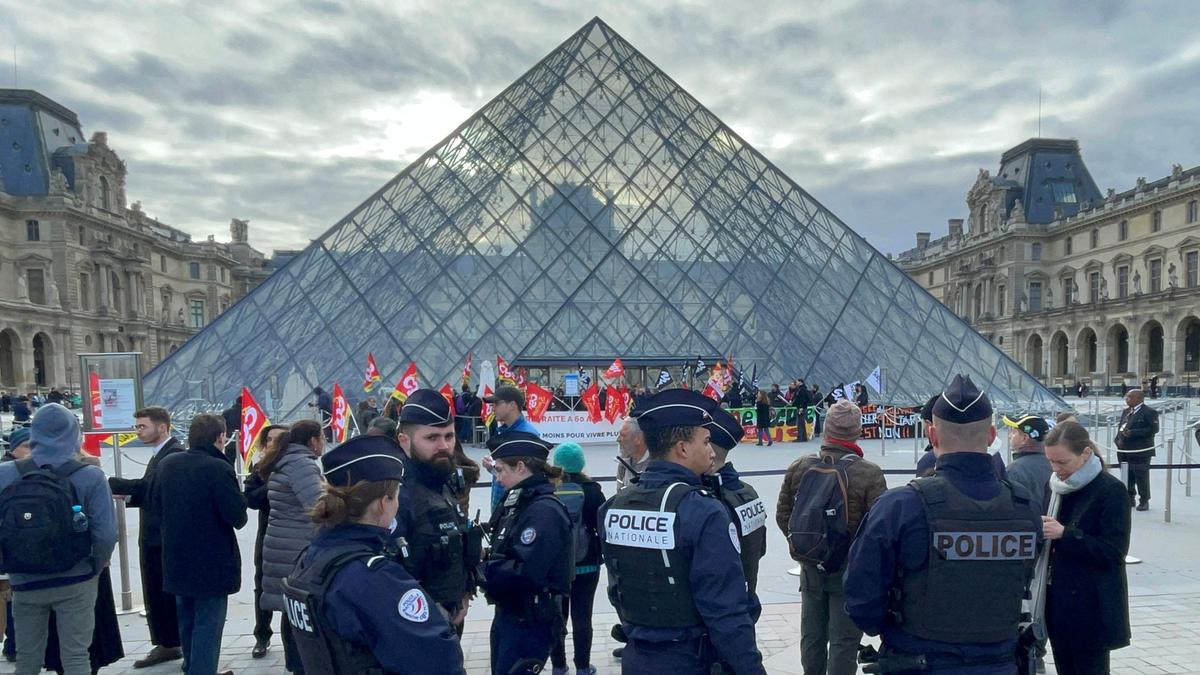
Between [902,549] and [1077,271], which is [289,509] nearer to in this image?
[902,549]

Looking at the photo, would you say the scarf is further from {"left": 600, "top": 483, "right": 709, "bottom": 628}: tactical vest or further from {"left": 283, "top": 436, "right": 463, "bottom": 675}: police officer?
{"left": 283, "top": 436, "right": 463, "bottom": 675}: police officer

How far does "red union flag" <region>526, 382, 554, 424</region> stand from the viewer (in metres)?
13.0

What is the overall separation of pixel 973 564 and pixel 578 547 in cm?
201

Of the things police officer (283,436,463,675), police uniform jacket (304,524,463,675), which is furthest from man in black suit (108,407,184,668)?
police uniform jacket (304,524,463,675)

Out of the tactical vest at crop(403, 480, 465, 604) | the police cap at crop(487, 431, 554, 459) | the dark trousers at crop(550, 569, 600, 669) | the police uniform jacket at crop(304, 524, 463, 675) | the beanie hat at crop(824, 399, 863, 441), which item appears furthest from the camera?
the dark trousers at crop(550, 569, 600, 669)

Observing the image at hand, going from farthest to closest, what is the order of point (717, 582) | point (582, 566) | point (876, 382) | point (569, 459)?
point (876, 382) → point (582, 566) → point (569, 459) → point (717, 582)

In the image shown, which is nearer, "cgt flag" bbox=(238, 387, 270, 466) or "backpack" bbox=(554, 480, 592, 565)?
"backpack" bbox=(554, 480, 592, 565)

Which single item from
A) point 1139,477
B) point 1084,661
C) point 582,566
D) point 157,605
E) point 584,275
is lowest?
point 1139,477

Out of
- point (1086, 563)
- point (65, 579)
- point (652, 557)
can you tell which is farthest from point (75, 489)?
point (1086, 563)

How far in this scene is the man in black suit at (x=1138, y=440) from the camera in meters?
7.41

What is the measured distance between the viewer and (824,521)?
311cm

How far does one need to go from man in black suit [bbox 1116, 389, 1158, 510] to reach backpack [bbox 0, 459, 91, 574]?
30.2 ft

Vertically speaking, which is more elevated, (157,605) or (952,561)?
(952,561)

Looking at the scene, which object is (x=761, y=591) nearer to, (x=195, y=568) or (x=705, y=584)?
(x=705, y=584)
